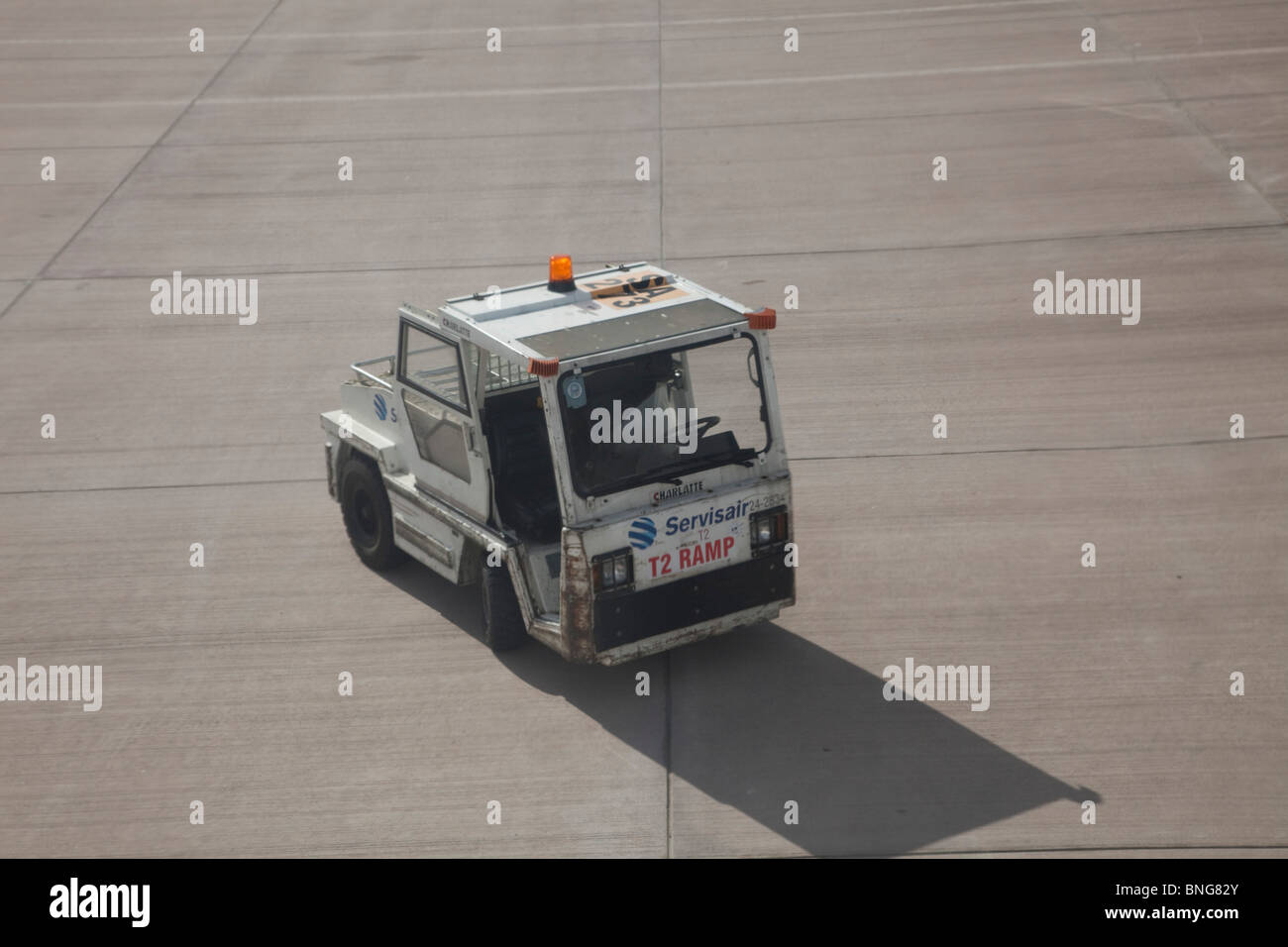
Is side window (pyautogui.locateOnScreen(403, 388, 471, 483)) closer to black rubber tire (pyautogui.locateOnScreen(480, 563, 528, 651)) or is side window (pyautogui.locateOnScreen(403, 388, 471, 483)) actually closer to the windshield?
black rubber tire (pyautogui.locateOnScreen(480, 563, 528, 651))

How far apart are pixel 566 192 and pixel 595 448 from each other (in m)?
9.44

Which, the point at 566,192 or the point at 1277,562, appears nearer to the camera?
the point at 1277,562

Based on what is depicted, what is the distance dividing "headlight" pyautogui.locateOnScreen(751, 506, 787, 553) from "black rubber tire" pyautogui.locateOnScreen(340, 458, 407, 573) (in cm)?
261

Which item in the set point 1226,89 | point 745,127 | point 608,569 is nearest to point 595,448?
point 608,569

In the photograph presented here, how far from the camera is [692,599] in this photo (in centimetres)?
816

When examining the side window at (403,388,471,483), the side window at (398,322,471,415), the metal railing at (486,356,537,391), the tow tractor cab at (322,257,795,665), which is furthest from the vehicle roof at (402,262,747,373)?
the side window at (403,388,471,483)

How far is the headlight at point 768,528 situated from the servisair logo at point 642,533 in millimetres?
612

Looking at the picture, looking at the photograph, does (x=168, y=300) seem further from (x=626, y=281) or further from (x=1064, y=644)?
(x=1064, y=644)

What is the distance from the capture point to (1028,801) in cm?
720

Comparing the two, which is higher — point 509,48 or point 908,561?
point 509,48

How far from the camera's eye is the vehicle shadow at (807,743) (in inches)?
282

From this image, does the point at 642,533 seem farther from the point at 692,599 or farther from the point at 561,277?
the point at 561,277

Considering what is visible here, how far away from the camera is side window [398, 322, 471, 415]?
8.81m

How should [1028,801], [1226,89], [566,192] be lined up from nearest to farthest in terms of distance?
[1028,801], [566,192], [1226,89]
